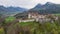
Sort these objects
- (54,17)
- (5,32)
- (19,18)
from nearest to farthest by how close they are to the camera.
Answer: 1. (5,32)
2. (19,18)
3. (54,17)

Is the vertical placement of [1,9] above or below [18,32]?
above

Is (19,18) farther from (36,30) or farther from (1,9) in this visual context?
(36,30)

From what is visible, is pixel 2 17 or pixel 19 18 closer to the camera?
pixel 2 17

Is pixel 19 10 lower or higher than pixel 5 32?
higher

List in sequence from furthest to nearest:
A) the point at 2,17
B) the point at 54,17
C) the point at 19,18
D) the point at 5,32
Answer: the point at 54,17 → the point at 19,18 → the point at 2,17 → the point at 5,32

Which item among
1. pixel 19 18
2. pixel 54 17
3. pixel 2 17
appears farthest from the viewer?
pixel 54 17

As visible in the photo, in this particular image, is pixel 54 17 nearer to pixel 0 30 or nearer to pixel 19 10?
pixel 19 10

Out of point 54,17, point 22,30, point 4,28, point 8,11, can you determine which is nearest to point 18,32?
point 22,30

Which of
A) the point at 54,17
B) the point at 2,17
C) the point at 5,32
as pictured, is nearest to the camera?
the point at 5,32

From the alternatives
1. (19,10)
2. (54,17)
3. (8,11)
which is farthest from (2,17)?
(54,17)
